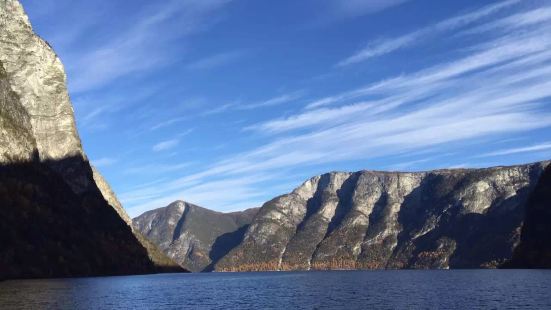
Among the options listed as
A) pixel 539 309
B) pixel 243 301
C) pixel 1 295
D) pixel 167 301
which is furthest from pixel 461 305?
pixel 1 295

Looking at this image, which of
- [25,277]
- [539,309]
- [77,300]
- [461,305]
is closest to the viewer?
[539,309]

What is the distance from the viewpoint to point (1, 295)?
115438mm

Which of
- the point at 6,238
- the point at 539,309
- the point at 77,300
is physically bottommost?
the point at 539,309

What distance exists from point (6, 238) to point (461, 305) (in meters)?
153

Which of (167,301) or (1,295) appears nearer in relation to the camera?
(1,295)

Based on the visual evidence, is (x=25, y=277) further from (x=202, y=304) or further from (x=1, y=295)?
(x=202, y=304)

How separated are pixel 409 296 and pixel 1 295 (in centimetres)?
8373

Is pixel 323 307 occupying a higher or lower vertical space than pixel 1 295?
lower

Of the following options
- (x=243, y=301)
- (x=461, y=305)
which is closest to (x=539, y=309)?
(x=461, y=305)

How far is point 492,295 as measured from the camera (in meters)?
125

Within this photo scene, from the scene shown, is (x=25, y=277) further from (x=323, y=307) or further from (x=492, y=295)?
Answer: (x=492, y=295)

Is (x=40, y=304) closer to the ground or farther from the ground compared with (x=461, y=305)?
farther from the ground

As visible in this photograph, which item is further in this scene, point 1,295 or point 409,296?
point 409,296

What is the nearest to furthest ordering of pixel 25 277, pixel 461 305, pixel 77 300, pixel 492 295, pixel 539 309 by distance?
pixel 539 309 < pixel 461 305 < pixel 77 300 < pixel 492 295 < pixel 25 277
